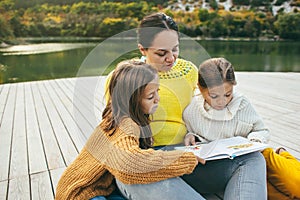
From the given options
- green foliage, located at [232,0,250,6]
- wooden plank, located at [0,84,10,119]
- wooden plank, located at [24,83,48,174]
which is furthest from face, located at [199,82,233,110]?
green foliage, located at [232,0,250,6]

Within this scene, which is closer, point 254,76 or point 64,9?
point 254,76

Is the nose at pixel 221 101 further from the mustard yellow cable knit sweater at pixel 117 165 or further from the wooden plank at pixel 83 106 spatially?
the wooden plank at pixel 83 106

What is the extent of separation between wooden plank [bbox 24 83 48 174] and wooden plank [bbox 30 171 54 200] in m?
0.08

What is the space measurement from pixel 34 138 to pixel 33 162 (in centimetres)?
48

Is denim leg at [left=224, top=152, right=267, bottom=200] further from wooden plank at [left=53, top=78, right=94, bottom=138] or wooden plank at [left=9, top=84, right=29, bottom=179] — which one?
wooden plank at [left=53, top=78, right=94, bottom=138]

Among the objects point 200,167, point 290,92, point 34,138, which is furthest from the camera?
point 290,92

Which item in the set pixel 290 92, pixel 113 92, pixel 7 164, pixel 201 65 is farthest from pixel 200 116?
pixel 290 92

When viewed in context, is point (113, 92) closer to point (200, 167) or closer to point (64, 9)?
point (200, 167)

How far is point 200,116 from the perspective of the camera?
4.88 feet

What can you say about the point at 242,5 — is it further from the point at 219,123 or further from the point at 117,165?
the point at 117,165

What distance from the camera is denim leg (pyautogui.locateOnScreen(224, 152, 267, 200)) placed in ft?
3.63

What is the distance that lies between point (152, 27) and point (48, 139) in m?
1.33

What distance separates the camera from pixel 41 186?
1615mm

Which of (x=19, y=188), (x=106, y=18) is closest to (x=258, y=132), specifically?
(x=19, y=188)
